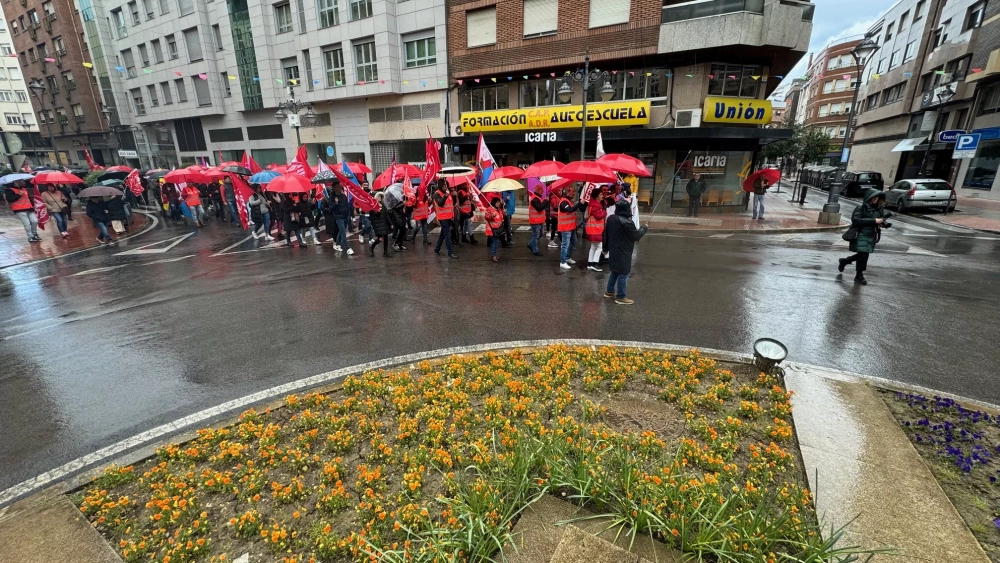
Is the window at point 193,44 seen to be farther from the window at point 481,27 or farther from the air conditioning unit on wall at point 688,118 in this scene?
the air conditioning unit on wall at point 688,118

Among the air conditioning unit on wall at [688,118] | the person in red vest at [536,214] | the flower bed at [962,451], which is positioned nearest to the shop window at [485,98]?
the air conditioning unit on wall at [688,118]

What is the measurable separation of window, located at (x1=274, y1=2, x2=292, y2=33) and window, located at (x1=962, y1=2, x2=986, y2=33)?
133ft

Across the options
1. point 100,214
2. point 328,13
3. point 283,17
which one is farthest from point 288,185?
point 283,17

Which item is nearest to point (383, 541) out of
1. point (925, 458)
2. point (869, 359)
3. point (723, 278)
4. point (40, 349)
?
point (925, 458)

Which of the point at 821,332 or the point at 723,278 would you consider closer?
the point at 821,332

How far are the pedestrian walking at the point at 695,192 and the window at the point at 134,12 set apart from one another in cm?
4480

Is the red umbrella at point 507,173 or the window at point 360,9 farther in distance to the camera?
the window at point 360,9

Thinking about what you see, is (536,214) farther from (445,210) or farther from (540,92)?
(540,92)

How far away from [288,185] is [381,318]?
5.78 meters

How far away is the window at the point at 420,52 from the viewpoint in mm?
23438

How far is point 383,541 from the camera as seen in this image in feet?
8.98

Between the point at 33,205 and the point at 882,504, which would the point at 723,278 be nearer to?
the point at 882,504

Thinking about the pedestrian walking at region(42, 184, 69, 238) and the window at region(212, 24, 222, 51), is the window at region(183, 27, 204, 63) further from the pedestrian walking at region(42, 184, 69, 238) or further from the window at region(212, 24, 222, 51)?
the pedestrian walking at region(42, 184, 69, 238)

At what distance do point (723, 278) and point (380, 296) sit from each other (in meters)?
6.80
